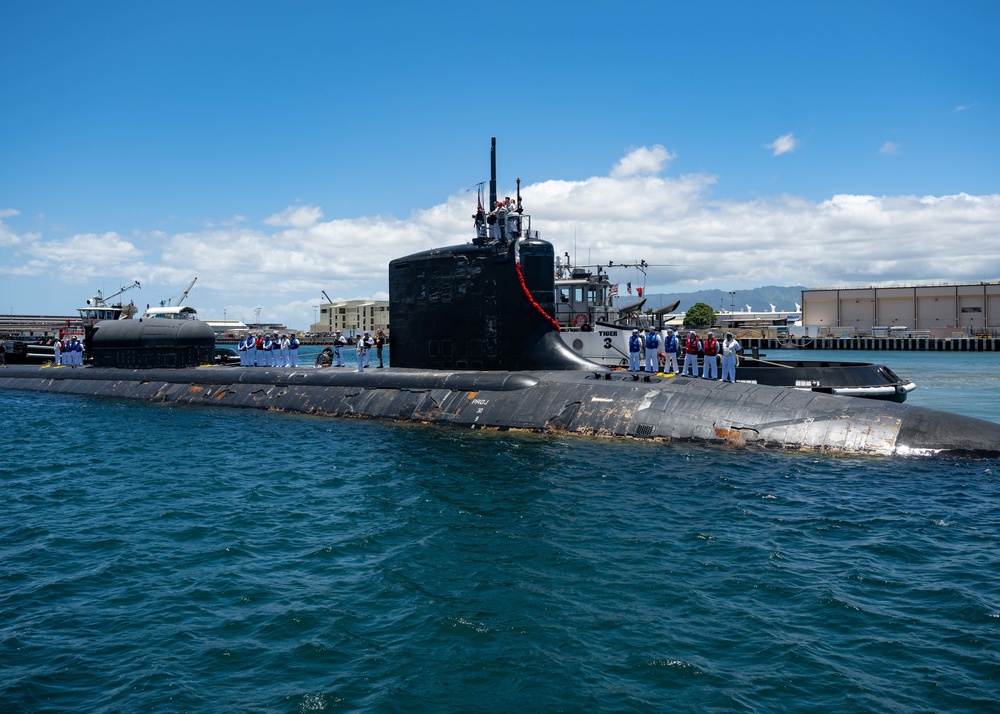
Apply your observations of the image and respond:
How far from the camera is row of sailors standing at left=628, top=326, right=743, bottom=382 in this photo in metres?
19.5

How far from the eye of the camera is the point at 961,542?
941cm

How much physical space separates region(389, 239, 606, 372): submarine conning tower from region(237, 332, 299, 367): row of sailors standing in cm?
1004

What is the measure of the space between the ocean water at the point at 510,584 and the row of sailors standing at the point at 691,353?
549 cm

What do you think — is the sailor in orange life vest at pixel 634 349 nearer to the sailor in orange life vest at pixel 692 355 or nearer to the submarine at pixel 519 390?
the sailor in orange life vest at pixel 692 355

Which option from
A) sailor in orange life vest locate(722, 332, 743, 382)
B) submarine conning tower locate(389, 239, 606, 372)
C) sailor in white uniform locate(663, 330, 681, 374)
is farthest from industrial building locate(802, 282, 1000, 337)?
submarine conning tower locate(389, 239, 606, 372)

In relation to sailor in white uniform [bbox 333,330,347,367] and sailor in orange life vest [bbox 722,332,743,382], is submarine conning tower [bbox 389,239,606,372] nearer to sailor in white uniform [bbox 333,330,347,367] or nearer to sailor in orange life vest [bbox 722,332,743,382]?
sailor in orange life vest [bbox 722,332,743,382]

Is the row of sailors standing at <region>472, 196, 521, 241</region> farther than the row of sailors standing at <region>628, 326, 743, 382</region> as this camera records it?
No

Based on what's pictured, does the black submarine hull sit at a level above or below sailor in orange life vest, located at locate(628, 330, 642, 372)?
below

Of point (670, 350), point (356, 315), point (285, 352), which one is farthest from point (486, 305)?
point (356, 315)

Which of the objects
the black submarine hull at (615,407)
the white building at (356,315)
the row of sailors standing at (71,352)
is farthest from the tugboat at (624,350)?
the white building at (356,315)

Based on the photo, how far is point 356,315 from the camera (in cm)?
13038

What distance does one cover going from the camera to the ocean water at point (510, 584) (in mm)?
6090

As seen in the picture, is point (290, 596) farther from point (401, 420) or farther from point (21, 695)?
point (401, 420)

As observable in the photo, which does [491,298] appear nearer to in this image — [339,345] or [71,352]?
[339,345]
